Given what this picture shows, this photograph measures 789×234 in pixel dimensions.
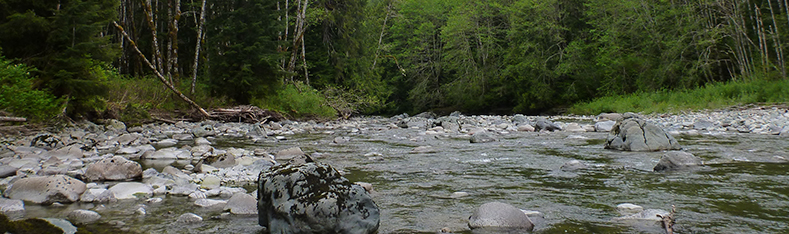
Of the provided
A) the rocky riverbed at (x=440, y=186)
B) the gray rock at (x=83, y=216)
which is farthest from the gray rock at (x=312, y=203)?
the gray rock at (x=83, y=216)

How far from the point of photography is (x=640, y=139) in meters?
5.70

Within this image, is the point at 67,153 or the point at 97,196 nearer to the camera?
the point at 97,196

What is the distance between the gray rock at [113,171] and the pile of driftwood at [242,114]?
9115 millimetres

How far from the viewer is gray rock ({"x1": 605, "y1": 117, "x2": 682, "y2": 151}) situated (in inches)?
220

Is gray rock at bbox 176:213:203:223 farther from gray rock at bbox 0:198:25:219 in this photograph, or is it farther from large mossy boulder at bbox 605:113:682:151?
large mossy boulder at bbox 605:113:682:151

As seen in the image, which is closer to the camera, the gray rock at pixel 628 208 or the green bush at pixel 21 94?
the gray rock at pixel 628 208

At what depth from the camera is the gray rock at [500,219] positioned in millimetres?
2379

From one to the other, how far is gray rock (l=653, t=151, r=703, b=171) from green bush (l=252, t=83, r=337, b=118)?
12.3 metres

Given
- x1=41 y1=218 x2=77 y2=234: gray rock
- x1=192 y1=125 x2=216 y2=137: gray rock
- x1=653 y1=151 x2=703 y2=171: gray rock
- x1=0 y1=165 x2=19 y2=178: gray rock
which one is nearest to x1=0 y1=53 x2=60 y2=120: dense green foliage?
x1=192 y1=125 x2=216 y2=137: gray rock

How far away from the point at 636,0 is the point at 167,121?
749 inches

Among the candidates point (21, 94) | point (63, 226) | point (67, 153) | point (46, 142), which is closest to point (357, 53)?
point (21, 94)

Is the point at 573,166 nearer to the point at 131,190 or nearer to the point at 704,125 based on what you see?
the point at 131,190

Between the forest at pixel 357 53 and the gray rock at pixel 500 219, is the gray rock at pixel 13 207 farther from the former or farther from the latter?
the forest at pixel 357 53

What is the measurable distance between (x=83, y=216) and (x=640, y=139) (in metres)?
5.69
